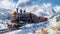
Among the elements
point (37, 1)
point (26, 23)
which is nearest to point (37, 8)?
point (37, 1)

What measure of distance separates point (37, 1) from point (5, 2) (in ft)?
1.21

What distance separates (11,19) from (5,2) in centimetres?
21

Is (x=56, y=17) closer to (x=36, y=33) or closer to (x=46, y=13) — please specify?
(x=46, y=13)

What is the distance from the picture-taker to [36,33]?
1552mm

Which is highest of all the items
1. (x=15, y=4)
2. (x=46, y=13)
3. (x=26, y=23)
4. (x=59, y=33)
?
(x=15, y=4)

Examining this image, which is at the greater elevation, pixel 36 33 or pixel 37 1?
pixel 37 1

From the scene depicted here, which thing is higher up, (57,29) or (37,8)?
(37,8)

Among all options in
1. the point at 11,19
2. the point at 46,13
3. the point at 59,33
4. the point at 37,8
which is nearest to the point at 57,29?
the point at 59,33

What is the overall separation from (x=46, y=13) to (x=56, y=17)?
122 mm

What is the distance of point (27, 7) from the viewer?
5.28 ft

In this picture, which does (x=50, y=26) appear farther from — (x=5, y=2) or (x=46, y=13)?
(x=5, y=2)

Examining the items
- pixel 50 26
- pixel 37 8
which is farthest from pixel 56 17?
pixel 37 8

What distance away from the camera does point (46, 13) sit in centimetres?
160

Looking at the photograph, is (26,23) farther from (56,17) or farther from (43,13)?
(56,17)
